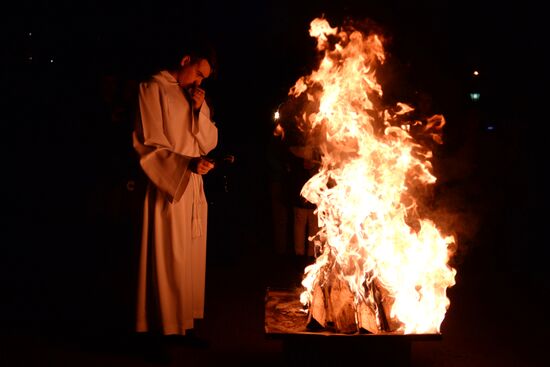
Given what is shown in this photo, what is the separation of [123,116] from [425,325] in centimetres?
355

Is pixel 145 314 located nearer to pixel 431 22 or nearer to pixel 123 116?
pixel 123 116

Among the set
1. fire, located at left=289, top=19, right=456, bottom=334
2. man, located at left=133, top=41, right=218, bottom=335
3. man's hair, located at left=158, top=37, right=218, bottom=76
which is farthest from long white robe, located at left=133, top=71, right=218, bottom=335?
fire, located at left=289, top=19, right=456, bottom=334

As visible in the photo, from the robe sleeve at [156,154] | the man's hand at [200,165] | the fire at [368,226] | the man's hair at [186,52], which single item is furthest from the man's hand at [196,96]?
the fire at [368,226]

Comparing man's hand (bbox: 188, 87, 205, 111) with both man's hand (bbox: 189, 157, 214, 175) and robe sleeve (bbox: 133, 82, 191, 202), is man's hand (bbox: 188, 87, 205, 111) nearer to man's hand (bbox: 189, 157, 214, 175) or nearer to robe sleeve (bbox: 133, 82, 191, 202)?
robe sleeve (bbox: 133, 82, 191, 202)

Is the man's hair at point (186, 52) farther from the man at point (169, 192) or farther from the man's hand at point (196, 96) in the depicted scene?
the man's hand at point (196, 96)

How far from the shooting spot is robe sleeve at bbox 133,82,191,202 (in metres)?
4.25

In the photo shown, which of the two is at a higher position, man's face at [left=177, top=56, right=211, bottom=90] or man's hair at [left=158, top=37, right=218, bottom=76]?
man's hair at [left=158, top=37, right=218, bottom=76]

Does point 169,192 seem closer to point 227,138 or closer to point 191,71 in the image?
point 191,71

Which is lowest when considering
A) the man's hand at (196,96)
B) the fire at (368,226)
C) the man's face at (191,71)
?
the fire at (368,226)

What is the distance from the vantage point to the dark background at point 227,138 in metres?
6.22

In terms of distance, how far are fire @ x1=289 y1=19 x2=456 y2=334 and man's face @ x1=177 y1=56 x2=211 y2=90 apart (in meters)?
1.30

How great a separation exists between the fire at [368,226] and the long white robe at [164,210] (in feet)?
3.82

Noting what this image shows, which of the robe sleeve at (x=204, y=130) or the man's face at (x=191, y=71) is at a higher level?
the man's face at (x=191, y=71)

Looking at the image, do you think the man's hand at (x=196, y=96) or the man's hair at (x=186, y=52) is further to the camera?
the man's hand at (x=196, y=96)
